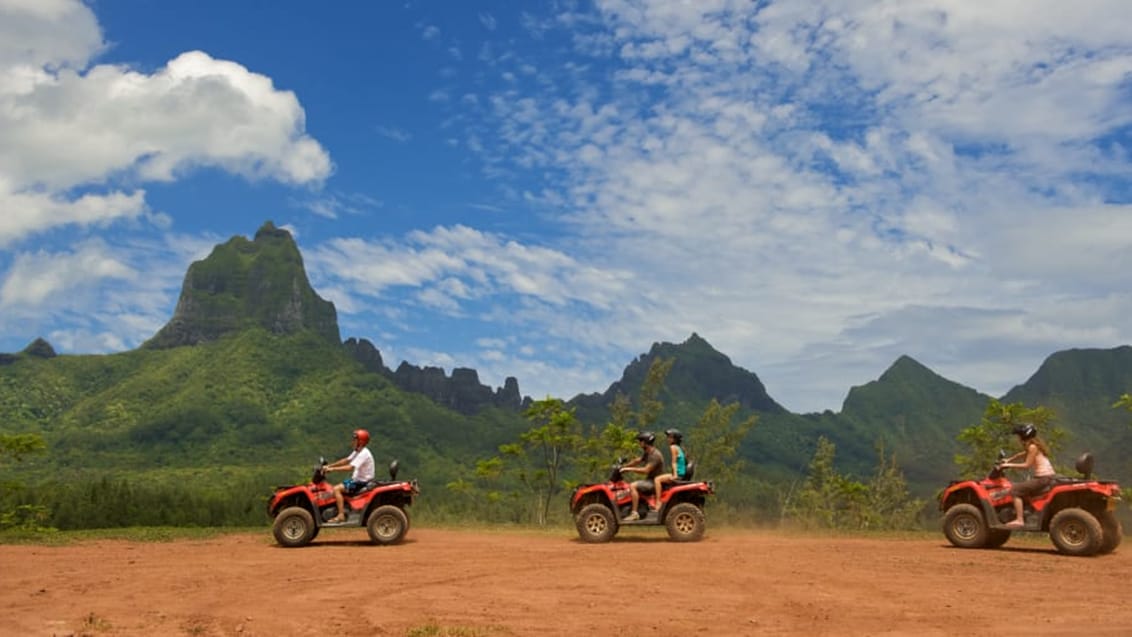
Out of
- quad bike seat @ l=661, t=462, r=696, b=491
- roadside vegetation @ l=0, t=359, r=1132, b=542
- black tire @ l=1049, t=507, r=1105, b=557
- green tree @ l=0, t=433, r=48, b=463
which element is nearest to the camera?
black tire @ l=1049, t=507, r=1105, b=557

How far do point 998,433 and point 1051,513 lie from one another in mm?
17153

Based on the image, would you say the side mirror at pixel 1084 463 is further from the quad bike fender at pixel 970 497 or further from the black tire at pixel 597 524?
the black tire at pixel 597 524

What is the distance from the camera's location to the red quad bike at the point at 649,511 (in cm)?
1597

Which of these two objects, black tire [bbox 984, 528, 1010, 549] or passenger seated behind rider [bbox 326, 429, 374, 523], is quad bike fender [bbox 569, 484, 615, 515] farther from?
black tire [bbox 984, 528, 1010, 549]

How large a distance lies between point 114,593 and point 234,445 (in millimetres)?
117864

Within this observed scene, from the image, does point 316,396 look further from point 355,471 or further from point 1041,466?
point 1041,466

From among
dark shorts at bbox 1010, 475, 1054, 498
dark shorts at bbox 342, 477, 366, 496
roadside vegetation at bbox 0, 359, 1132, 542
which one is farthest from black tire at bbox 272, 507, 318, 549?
dark shorts at bbox 1010, 475, 1054, 498

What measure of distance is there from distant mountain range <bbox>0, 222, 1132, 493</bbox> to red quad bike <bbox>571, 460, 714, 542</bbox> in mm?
73192

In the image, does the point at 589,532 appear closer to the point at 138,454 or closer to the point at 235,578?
the point at 235,578


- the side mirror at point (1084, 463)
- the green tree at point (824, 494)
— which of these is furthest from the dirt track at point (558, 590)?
the green tree at point (824, 494)

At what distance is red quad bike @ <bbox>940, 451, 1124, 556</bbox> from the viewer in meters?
14.2

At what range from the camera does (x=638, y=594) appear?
33.0 ft

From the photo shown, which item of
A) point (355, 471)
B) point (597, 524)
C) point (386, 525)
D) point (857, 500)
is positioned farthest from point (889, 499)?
point (355, 471)

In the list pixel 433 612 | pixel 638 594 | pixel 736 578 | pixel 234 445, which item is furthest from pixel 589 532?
pixel 234 445
